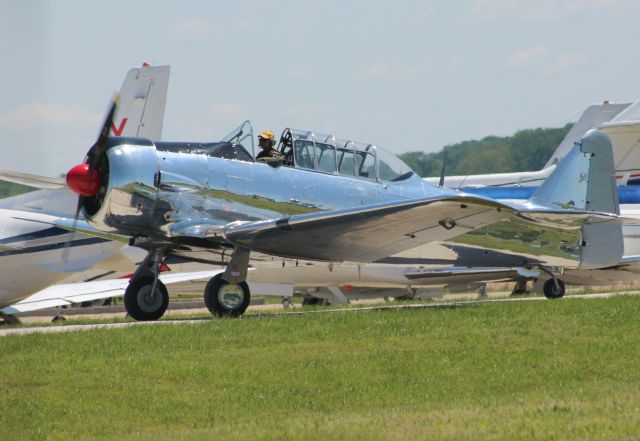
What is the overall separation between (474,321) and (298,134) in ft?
14.1

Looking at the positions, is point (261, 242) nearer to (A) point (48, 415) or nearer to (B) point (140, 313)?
(B) point (140, 313)

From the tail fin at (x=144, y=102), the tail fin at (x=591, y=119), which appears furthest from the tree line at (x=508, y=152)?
the tail fin at (x=144, y=102)

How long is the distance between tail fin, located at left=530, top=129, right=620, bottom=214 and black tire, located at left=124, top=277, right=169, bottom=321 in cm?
761

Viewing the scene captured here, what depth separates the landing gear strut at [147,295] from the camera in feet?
46.2

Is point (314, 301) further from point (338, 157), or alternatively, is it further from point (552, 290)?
point (338, 157)

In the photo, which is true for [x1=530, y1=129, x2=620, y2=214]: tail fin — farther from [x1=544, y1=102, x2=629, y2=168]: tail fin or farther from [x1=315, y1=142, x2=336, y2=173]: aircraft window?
[x1=544, y1=102, x2=629, y2=168]: tail fin

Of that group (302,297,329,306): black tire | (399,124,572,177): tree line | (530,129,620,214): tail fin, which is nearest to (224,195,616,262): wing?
(530,129,620,214): tail fin

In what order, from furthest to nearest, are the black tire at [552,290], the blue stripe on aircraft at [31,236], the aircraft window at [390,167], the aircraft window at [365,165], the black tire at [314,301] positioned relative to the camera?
the black tire at [314,301], the blue stripe on aircraft at [31,236], the black tire at [552,290], the aircraft window at [390,167], the aircraft window at [365,165]

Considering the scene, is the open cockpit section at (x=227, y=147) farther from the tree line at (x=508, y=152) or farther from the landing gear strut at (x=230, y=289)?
the tree line at (x=508, y=152)

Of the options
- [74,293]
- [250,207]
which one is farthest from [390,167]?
[74,293]

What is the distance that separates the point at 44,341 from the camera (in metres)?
11.4

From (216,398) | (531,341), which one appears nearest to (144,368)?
(216,398)

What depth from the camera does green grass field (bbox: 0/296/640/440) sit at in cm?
695

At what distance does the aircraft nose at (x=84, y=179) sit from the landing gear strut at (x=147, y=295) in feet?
4.38
